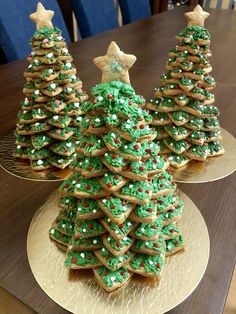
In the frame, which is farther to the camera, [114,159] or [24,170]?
[24,170]

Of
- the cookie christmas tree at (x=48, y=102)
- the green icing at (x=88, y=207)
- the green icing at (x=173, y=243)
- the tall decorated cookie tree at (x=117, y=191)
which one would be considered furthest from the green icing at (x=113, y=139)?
the cookie christmas tree at (x=48, y=102)

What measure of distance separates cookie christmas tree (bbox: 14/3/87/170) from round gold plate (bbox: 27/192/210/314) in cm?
25

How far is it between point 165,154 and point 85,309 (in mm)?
470

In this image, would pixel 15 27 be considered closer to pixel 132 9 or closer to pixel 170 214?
pixel 132 9

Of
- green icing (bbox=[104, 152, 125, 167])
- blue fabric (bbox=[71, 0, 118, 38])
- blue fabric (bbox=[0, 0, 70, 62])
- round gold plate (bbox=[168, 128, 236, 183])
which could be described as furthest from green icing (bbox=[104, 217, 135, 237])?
blue fabric (bbox=[71, 0, 118, 38])

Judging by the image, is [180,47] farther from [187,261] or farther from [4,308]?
[4,308]

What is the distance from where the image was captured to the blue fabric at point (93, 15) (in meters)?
2.32

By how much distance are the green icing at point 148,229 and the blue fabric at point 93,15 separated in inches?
83.9

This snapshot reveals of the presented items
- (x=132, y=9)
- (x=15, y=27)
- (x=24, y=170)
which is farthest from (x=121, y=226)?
(x=132, y=9)

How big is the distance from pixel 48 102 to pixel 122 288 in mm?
478

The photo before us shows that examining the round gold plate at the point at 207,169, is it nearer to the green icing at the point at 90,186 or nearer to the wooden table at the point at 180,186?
the wooden table at the point at 180,186

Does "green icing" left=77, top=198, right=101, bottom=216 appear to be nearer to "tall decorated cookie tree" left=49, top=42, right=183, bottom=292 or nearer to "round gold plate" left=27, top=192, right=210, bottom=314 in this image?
"tall decorated cookie tree" left=49, top=42, right=183, bottom=292

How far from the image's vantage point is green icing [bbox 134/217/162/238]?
1.74 ft

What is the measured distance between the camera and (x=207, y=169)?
86cm
